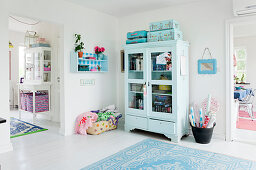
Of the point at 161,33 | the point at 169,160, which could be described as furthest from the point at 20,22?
the point at 169,160

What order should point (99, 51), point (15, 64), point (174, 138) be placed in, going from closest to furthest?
point (174, 138) < point (99, 51) < point (15, 64)

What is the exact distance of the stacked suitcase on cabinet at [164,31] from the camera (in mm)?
3693

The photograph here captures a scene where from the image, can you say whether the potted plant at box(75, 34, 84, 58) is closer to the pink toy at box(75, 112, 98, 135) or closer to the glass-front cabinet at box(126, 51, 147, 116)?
the glass-front cabinet at box(126, 51, 147, 116)

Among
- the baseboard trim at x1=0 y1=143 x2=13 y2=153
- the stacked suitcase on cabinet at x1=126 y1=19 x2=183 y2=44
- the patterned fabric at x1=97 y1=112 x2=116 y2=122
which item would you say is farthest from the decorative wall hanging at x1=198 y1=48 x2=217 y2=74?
the baseboard trim at x1=0 y1=143 x2=13 y2=153

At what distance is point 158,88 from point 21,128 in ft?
10.2

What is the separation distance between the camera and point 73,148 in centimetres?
339

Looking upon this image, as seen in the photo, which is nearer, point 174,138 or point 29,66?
point 174,138

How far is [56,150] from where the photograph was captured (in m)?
3.30

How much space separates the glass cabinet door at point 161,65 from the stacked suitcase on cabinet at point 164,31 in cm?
27

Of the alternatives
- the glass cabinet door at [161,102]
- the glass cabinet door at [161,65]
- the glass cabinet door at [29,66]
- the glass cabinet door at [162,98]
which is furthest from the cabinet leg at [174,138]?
the glass cabinet door at [29,66]

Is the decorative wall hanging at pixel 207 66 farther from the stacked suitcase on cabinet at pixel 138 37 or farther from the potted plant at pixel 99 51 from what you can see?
the potted plant at pixel 99 51

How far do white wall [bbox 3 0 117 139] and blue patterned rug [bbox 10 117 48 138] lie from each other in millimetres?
781

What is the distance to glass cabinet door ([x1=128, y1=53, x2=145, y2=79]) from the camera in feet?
13.6

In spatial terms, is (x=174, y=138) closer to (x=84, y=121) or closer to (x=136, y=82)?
(x=136, y=82)
